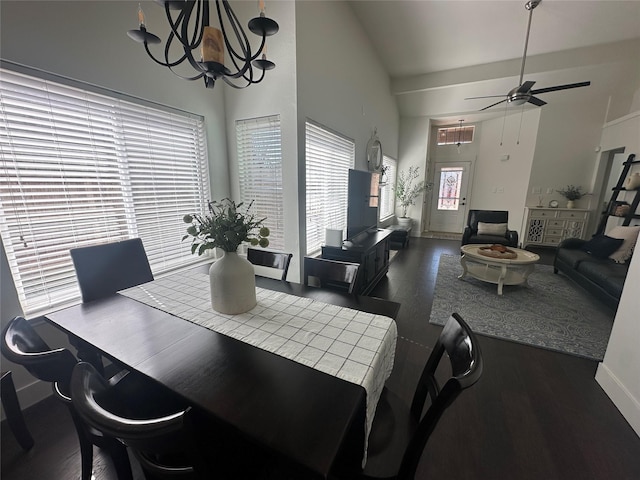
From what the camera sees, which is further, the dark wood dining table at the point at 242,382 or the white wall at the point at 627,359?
the white wall at the point at 627,359

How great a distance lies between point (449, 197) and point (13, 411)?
26.2ft

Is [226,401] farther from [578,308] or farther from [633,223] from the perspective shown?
[633,223]

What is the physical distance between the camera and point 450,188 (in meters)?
6.99

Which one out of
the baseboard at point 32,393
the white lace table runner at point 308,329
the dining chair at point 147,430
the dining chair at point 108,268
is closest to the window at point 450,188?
the white lace table runner at point 308,329

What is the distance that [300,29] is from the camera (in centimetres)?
238

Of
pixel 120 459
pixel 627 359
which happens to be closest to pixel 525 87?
pixel 627 359

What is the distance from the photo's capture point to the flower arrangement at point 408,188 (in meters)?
6.56

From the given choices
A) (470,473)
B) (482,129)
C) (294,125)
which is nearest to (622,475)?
(470,473)

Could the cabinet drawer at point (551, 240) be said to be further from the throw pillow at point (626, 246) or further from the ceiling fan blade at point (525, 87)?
the ceiling fan blade at point (525, 87)

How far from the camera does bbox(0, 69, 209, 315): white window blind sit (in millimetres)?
1538

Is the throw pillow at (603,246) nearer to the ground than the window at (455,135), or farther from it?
nearer to the ground

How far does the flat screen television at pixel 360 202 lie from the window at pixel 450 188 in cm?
412

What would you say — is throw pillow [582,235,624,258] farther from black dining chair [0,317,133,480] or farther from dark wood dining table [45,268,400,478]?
black dining chair [0,317,133,480]

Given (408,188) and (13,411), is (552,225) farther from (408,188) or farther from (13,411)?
(13,411)
